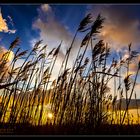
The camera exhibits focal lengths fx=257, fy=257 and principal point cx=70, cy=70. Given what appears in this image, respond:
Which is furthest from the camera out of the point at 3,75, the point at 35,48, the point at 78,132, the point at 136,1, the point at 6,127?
the point at 35,48

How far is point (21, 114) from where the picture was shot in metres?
4.23

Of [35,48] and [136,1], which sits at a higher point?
[35,48]

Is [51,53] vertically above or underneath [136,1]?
above

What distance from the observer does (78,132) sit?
11.4ft

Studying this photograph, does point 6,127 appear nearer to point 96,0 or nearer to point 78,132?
point 78,132

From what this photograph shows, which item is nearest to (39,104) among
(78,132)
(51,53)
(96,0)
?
(51,53)

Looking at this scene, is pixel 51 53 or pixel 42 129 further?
pixel 51 53

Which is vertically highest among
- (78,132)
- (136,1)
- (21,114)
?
(136,1)

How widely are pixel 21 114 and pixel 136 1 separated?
111 inches

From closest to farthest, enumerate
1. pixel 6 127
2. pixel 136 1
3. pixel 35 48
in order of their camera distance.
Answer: pixel 136 1, pixel 6 127, pixel 35 48

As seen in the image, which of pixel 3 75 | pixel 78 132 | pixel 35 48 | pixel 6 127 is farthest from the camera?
pixel 35 48

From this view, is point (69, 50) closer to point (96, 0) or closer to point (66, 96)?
point (66, 96)

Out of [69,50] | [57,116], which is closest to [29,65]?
[69,50]

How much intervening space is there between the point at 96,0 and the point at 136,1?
33cm
